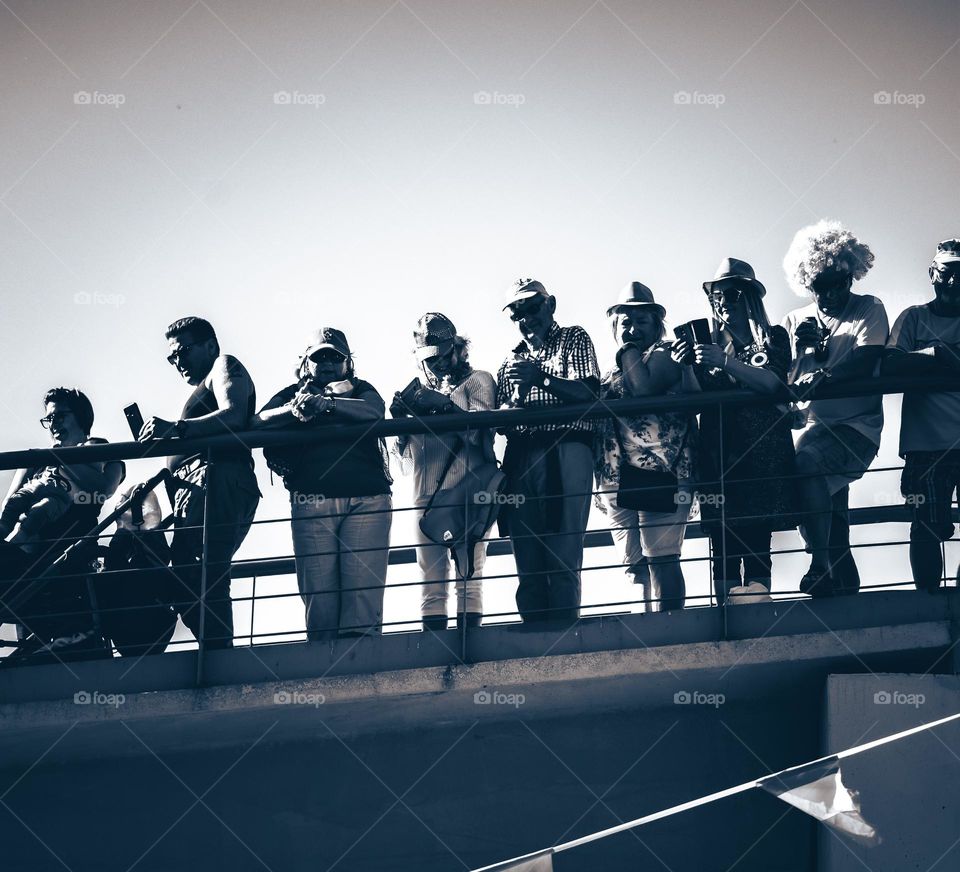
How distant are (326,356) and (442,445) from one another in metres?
0.80

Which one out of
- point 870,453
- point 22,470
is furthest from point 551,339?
point 22,470

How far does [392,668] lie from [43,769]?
1.94 meters

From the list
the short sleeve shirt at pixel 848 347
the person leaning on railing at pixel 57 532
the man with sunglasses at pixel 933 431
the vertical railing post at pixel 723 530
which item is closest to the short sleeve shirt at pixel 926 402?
the man with sunglasses at pixel 933 431

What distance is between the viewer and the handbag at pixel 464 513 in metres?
7.02

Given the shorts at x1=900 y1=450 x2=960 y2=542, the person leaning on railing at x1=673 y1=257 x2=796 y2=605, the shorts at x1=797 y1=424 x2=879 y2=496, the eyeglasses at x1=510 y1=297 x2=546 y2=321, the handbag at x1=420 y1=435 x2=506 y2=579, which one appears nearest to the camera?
the shorts at x1=900 y1=450 x2=960 y2=542

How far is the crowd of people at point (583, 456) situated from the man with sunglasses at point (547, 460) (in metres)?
0.01

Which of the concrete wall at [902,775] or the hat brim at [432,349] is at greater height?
the hat brim at [432,349]

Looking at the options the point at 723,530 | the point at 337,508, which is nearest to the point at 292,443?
the point at 337,508

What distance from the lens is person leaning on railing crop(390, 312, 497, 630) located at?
275 inches

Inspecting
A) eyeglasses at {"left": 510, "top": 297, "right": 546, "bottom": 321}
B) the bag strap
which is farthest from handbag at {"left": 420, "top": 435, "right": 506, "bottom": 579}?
eyeglasses at {"left": 510, "top": 297, "right": 546, "bottom": 321}

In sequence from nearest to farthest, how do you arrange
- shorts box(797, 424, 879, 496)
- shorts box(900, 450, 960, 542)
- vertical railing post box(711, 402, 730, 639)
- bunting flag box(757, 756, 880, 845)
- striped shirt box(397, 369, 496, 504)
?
bunting flag box(757, 756, 880, 845) < vertical railing post box(711, 402, 730, 639) < shorts box(900, 450, 960, 542) < shorts box(797, 424, 879, 496) < striped shirt box(397, 369, 496, 504)

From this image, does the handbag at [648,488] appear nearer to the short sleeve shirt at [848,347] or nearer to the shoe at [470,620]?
the short sleeve shirt at [848,347]

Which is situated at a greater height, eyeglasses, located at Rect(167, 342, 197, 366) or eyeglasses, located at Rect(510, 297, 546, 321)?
eyeglasses, located at Rect(510, 297, 546, 321)

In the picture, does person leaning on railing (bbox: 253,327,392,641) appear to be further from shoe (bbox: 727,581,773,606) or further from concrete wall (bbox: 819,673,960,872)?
concrete wall (bbox: 819,673,960,872)
